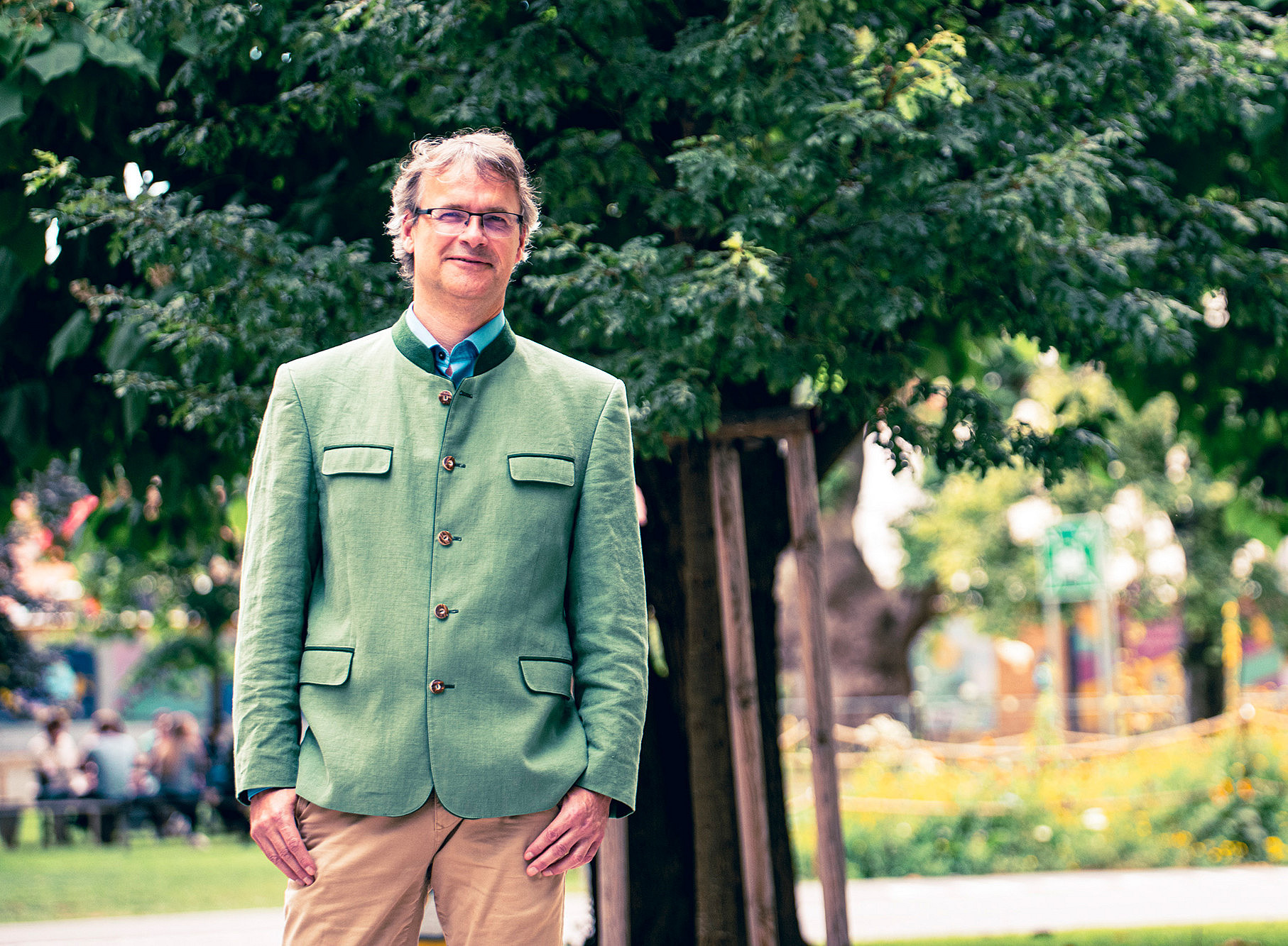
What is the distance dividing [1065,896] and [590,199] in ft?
23.5

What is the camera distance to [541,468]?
2477 mm

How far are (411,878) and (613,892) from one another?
2.90 m

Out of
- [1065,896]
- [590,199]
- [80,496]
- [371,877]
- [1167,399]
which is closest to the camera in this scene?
[371,877]

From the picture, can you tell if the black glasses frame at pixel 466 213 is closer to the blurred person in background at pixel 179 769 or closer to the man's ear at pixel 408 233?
the man's ear at pixel 408 233

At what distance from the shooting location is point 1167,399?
657 inches

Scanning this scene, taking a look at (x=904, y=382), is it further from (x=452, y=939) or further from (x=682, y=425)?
(x=452, y=939)

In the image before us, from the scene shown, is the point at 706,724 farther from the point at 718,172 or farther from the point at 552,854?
the point at 552,854

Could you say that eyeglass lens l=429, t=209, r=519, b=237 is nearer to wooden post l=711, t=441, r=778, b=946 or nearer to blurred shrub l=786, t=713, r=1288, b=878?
wooden post l=711, t=441, r=778, b=946

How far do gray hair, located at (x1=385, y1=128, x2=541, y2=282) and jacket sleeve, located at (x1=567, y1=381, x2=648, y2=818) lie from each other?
45cm

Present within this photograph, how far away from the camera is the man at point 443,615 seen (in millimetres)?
2326

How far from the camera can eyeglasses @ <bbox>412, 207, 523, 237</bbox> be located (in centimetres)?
246

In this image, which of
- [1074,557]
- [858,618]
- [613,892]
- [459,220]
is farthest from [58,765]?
[459,220]

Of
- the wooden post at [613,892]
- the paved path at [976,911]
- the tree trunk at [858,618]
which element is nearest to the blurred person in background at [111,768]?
the paved path at [976,911]

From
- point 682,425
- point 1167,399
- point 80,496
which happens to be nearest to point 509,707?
point 682,425
